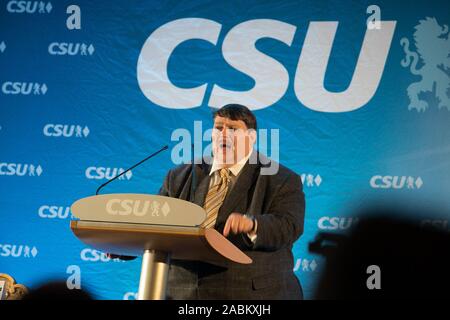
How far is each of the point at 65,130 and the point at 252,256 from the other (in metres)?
1.79

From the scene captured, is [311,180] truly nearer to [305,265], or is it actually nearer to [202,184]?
[305,265]

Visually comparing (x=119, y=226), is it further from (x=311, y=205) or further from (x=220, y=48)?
(x=220, y=48)

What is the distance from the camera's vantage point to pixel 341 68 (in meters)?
3.74

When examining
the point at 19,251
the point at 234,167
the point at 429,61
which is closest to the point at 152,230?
the point at 234,167

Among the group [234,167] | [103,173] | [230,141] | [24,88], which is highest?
[24,88]

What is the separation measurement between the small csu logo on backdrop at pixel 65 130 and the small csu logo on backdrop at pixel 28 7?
2.72 feet

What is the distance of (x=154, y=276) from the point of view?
2092 mm

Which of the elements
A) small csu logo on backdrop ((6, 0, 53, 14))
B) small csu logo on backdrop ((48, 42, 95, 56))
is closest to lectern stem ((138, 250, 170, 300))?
small csu logo on backdrop ((48, 42, 95, 56))

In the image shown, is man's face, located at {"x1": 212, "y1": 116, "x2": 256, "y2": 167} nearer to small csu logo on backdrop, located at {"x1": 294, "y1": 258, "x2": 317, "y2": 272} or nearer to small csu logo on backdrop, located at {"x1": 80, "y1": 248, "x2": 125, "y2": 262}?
small csu logo on backdrop, located at {"x1": 294, "y1": 258, "x2": 317, "y2": 272}

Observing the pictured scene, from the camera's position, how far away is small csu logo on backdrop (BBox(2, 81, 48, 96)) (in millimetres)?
4059

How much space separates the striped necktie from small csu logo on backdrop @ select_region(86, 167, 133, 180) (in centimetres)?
108

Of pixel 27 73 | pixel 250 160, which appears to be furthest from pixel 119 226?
pixel 27 73

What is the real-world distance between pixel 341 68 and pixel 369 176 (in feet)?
2.28

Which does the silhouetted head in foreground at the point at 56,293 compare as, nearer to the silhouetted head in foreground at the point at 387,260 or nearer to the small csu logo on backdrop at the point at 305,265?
the small csu logo on backdrop at the point at 305,265
